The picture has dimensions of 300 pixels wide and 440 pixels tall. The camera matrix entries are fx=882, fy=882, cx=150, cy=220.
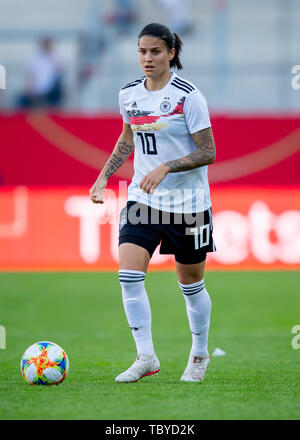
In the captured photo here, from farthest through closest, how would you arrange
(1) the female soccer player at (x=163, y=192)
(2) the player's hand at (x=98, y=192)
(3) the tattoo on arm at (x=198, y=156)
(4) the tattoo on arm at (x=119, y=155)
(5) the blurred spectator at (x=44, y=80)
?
(5) the blurred spectator at (x=44, y=80) < (4) the tattoo on arm at (x=119, y=155) < (2) the player's hand at (x=98, y=192) < (1) the female soccer player at (x=163, y=192) < (3) the tattoo on arm at (x=198, y=156)

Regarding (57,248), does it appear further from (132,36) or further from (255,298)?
(132,36)

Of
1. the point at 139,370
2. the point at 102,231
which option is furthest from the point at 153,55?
the point at 102,231

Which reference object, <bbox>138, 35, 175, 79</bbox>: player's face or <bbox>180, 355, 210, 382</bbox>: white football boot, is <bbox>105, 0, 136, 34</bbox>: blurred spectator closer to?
<bbox>138, 35, 175, 79</bbox>: player's face

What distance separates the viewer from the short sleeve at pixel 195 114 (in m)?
5.83

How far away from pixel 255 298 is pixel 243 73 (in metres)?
6.78

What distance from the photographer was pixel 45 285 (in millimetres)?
14000

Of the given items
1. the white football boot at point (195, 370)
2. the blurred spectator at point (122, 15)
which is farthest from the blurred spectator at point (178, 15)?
the white football boot at point (195, 370)

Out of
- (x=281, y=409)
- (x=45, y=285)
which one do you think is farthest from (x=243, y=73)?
(x=281, y=409)

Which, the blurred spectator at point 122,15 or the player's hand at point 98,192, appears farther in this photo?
the blurred spectator at point 122,15

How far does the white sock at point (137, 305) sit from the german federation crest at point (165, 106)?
1.09 metres

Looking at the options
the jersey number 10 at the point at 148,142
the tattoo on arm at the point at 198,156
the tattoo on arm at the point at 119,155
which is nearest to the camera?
the tattoo on arm at the point at 198,156

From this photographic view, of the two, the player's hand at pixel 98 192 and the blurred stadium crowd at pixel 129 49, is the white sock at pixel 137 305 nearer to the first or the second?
the player's hand at pixel 98 192

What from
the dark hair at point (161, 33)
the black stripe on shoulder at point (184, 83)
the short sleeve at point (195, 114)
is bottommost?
the short sleeve at point (195, 114)

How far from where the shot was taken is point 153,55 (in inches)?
233
